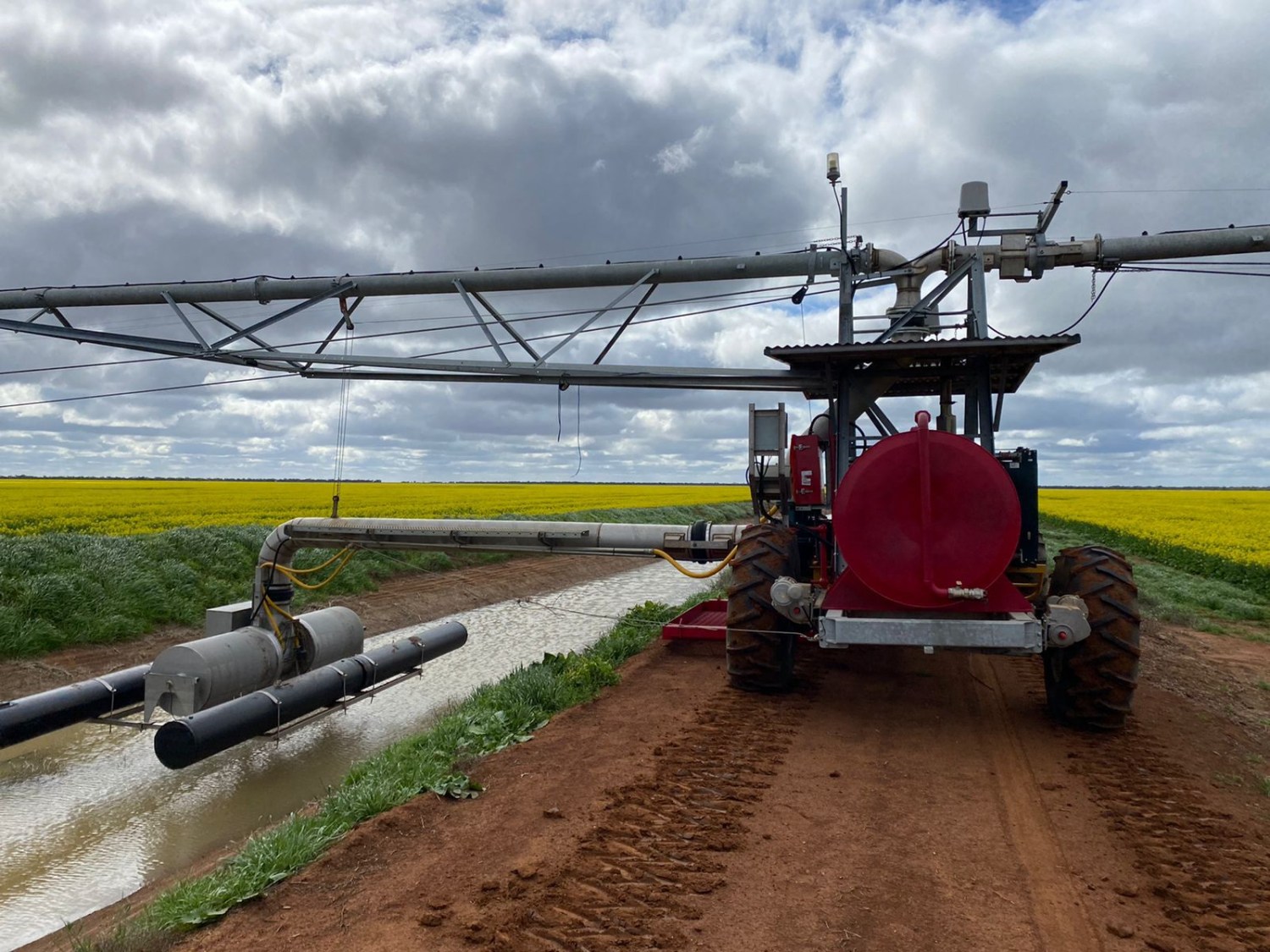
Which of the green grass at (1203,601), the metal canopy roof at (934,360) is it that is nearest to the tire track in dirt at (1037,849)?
the metal canopy roof at (934,360)

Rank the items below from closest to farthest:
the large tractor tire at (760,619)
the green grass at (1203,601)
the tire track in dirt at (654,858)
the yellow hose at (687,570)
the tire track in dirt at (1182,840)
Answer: the tire track in dirt at (654,858), the tire track in dirt at (1182,840), the large tractor tire at (760,619), the yellow hose at (687,570), the green grass at (1203,601)

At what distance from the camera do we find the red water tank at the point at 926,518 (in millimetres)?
5676

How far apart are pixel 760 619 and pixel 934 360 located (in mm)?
2654

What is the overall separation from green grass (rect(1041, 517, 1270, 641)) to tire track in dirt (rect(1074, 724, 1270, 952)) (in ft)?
19.8

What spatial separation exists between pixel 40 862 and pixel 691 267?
330 inches

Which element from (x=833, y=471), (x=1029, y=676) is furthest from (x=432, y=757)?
(x=1029, y=676)

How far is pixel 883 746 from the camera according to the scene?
5750 millimetres

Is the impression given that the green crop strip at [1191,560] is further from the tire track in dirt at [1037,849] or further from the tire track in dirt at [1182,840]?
the tire track in dirt at [1037,849]

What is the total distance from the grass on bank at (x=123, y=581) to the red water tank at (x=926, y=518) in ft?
19.8

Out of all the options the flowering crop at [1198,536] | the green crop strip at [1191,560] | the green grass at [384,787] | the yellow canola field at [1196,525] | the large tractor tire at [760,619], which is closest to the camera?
the green grass at [384,787]

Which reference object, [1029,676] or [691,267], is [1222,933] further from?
[691,267]

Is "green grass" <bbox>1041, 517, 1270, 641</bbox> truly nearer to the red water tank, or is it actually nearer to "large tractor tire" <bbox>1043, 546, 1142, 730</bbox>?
"large tractor tire" <bbox>1043, 546, 1142, 730</bbox>

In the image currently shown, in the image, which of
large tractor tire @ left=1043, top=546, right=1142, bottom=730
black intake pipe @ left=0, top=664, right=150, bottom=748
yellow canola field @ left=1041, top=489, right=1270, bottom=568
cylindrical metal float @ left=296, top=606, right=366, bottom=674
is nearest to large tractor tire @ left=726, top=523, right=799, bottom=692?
large tractor tire @ left=1043, top=546, right=1142, bottom=730

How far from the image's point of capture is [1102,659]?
19.2 ft
